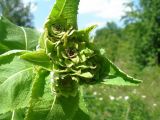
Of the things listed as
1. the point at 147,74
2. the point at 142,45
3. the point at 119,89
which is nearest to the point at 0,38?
the point at 119,89

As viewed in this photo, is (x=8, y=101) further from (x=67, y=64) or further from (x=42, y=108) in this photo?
(x=67, y=64)

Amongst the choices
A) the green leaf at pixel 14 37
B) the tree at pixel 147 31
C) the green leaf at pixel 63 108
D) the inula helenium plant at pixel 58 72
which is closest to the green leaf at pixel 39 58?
the inula helenium plant at pixel 58 72

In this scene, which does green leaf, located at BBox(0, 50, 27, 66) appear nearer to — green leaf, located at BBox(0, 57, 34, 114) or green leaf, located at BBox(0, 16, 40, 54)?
green leaf, located at BBox(0, 57, 34, 114)

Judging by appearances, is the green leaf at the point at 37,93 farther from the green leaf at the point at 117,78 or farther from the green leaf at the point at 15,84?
the green leaf at the point at 117,78

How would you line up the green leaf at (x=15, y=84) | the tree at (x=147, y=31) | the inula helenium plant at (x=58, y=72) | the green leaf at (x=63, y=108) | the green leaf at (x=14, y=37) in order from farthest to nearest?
the tree at (x=147, y=31) → the green leaf at (x=14, y=37) → the green leaf at (x=15, y=84) → the green leaf at (x=63, y=108) → the inula helenium plant at (x=58, y=72)

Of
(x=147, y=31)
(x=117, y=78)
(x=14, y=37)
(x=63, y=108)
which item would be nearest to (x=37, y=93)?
(x=63, y=108)

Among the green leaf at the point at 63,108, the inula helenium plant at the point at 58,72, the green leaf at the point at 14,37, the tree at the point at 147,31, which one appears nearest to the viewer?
the inula helenium plant at the point at 58,72
